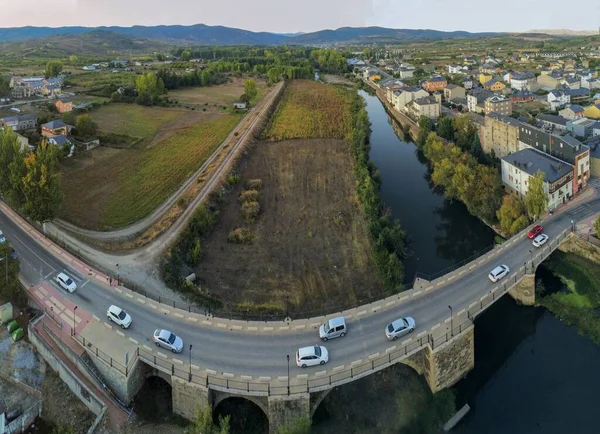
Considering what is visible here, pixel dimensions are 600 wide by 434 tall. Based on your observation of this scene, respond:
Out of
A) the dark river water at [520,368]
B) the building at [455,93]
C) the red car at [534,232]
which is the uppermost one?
the building at [455,93]

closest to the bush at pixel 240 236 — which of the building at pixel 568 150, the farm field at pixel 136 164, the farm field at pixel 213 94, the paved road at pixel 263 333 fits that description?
the farm field at pixel 136 164

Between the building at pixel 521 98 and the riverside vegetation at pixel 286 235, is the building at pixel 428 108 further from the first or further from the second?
the building at pixel 521 98

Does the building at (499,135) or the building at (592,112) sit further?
the building at (592,112)

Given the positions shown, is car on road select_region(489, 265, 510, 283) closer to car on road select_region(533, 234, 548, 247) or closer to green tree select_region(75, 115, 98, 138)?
car on road select_region(533, 234, 548, 247)

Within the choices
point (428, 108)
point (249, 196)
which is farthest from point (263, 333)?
point (428, 108)

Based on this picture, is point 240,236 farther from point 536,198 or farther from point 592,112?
point 592,112

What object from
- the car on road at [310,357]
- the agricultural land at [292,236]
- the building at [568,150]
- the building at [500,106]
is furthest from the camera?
the building at [500,106]

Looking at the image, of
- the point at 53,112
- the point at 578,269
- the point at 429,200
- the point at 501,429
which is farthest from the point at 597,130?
the point at 53,112
